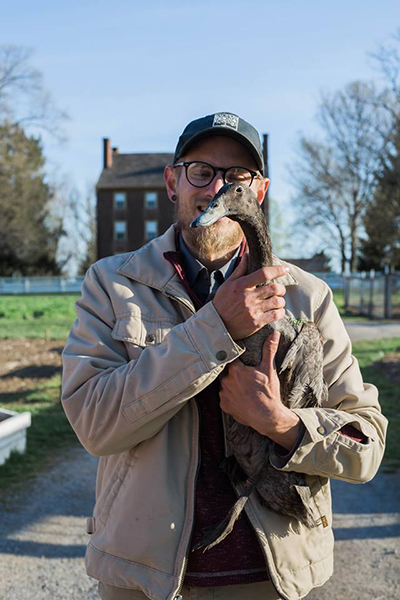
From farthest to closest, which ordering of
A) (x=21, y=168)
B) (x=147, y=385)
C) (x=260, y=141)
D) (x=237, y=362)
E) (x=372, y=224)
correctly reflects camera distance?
(x=21, y=168) → (x=372, y=224) → (x=260, y=141) → (x=237, y=362) → (x=147, y=385)

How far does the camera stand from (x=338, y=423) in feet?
7.72

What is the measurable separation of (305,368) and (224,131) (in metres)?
0.99

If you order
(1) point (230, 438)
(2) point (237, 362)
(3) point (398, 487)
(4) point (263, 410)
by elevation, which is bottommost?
(3) point (398, 487)

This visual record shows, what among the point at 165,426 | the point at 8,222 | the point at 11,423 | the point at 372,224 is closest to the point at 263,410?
the point at 165,426

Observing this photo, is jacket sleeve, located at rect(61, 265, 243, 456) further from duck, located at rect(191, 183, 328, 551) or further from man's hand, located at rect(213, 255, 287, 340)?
duck, located at rect(191, 183, 328, 551)

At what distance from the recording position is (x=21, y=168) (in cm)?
3656

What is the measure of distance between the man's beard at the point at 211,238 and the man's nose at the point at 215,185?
5.1 inches

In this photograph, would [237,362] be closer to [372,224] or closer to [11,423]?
[11,423]

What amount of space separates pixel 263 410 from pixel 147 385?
416 mm

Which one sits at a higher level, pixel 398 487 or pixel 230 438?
pixel 230 438

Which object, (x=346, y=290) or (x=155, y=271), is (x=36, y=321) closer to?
(x=346, y=290)

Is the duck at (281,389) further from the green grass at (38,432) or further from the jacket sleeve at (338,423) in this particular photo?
the green grass at (38,432)

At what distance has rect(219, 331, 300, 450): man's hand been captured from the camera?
2.26 m

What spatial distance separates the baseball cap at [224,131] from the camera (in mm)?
2582
